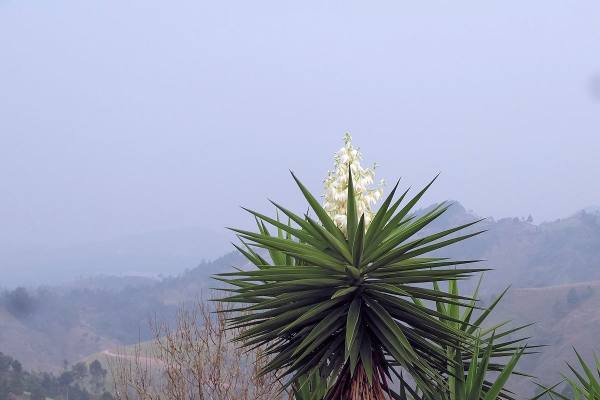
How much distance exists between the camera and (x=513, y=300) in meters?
155

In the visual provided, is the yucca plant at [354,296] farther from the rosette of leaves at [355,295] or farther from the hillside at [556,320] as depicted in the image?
the hillside at [556,320]

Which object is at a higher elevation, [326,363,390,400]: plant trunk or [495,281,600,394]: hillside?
[326,363,390,400]: plant trunk

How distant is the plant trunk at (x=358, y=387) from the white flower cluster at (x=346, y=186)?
128 centimetres

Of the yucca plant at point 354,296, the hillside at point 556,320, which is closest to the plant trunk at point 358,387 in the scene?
the yucca plant at point 354,296

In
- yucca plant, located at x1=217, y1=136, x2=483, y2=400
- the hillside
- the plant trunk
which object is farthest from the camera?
the hillside

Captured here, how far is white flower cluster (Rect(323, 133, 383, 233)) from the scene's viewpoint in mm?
6262

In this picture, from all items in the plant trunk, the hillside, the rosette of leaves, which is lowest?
the hillside

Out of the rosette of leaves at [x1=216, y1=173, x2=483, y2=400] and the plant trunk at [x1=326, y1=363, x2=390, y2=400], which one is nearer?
the rosette of leaves at [x1=216, y1=173, x2=483, y2=400]

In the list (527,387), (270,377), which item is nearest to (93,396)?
(527,387)

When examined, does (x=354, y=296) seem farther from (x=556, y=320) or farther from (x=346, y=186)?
(x=556, y=320)

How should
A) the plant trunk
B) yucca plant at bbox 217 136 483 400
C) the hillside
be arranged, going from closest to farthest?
yucca plant at bbox 217 136 483 400
the plant trunk
the hillside

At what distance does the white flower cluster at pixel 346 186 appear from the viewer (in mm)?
6262

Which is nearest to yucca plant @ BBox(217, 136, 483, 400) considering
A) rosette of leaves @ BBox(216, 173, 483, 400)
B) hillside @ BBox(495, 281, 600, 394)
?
rosette of leaves @ BBox(216, 173, 483, 400)

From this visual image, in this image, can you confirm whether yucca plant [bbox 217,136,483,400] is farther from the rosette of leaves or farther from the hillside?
the hillside
